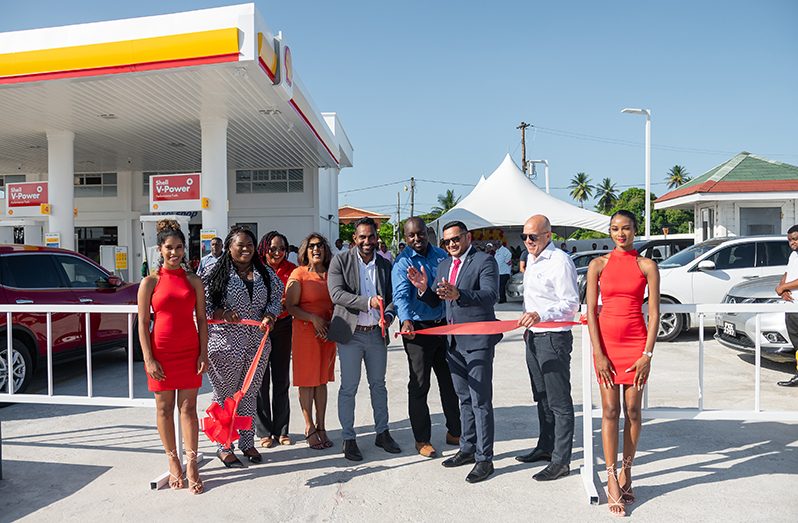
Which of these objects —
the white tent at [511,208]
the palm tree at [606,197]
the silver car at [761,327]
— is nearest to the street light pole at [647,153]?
the white tent at [511,208]

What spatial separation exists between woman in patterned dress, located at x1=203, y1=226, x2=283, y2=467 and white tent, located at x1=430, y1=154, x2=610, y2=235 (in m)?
16.8

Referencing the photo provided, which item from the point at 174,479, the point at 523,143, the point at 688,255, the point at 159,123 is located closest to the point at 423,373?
the point at 174,479

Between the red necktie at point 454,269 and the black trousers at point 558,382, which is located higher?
the red necktie at point 454,269

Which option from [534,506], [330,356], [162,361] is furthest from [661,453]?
[162,361]

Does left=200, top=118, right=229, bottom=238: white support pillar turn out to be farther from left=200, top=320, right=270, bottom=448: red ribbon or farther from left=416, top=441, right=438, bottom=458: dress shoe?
left=416, top=441, right=438, bottom=458: dress shoe

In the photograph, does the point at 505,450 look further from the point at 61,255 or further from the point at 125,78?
the point at 125,78

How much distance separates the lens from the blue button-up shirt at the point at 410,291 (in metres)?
4.87

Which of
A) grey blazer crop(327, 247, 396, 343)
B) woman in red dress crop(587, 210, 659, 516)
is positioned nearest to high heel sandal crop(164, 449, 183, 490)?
grey blazer crop(327, 247, 396, 343)

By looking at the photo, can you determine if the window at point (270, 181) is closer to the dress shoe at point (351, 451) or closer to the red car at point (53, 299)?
the red car at point (53, 299)

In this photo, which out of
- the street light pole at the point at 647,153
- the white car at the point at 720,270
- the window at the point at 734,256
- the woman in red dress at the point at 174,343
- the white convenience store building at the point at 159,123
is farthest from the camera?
the street light pole at the point at 647,153

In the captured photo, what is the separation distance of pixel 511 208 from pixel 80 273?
17.3 m

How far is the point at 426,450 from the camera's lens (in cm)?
489

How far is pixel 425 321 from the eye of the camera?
4.93m

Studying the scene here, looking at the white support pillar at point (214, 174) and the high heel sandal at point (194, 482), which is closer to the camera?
the high heel sandal at point (194, 482)
